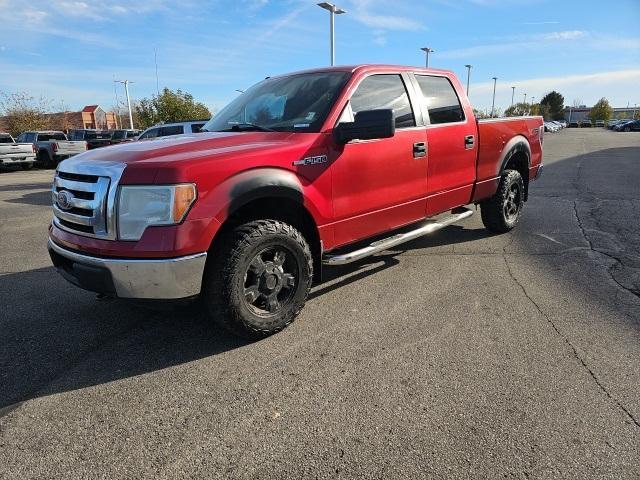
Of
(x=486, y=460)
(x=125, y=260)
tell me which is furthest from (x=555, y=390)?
(x=125, y=260)

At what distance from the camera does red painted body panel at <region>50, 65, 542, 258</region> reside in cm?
290

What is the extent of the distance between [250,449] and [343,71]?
126 inches

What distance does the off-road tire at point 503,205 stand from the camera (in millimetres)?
5965

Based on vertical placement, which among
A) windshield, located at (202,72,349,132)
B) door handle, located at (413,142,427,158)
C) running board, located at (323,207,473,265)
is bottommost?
running board, located at (323,207,473,265)

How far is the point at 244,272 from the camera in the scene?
10.5 feet

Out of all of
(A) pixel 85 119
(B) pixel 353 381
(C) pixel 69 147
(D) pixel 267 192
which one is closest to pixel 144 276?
(D) pixel 267 192

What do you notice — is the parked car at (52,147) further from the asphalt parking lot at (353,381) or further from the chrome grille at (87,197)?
the chrome grille at (87,197)

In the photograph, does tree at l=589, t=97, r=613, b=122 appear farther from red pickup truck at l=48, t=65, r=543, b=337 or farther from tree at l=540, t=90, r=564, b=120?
red pickup truck at l=48, t=65, r=543, b=337

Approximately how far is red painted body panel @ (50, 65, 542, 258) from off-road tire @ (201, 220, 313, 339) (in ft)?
0.58

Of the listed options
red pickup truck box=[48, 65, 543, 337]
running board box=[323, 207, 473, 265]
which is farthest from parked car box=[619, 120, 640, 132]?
red pickup truck box=[48, 65, 543, 337]

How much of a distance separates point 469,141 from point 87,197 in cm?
393

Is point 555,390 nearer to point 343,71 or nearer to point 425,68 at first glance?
point 343,71

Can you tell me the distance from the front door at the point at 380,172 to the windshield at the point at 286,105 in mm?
231

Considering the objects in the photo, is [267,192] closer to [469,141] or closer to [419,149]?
[419,149]
